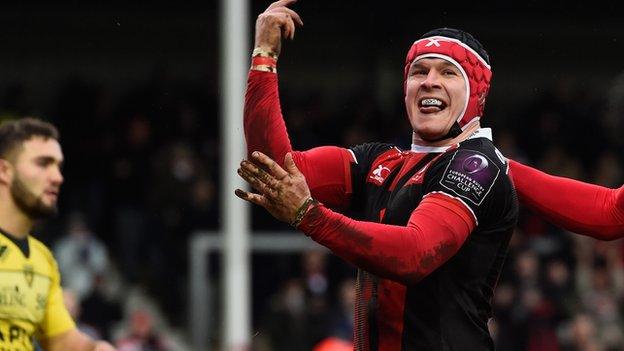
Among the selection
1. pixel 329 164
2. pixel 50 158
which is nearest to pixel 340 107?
pixel 50 158

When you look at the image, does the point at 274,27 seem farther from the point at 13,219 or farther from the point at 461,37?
the point at 13,219

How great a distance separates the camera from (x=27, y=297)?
6.00 metres

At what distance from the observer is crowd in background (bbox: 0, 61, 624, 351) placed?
1308 centimetres

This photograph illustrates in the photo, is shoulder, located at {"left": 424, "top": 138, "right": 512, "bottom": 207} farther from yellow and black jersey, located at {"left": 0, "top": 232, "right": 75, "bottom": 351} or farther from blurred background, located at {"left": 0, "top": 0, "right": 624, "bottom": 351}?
blurred background, located at {"left": 0, "top": 0, "right": 624, "bottom": 351}

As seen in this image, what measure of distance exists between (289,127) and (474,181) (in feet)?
34.6

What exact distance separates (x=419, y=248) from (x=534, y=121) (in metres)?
12.5

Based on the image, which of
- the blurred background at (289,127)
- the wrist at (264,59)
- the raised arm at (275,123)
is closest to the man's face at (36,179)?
the raised arm at (275,123)

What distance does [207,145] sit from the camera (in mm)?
15250

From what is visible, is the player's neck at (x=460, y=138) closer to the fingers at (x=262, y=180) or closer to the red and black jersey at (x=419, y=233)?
the red and black jersey at (x=419, y=233)

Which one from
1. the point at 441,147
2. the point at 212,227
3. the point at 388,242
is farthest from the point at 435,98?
the point at 212,227

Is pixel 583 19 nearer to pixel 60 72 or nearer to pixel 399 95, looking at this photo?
pixel 399 95

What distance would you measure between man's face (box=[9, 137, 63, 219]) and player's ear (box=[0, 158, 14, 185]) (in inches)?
0.6

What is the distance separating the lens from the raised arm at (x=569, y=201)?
4863mm

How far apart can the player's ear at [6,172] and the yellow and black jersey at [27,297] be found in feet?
0.96
